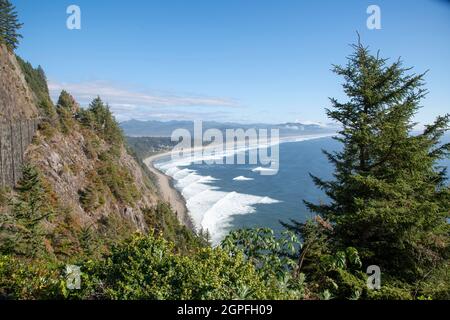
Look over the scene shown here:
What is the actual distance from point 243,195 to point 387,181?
72898 millimetres

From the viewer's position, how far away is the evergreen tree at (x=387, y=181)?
1016 cm

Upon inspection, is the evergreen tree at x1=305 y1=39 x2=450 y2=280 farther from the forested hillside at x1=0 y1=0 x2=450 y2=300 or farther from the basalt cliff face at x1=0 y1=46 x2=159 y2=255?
the basalt cliff face at x1=0 y1=46 x2=159 y2=255

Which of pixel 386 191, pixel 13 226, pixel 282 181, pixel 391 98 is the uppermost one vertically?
pixel 391 98

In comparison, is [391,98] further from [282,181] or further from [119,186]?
[282,181]

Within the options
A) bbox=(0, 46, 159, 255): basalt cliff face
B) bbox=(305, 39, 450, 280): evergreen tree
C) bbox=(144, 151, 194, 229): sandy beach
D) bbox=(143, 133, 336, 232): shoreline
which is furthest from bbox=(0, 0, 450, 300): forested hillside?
bbox=(144, 151, 194, 229): sandy beach

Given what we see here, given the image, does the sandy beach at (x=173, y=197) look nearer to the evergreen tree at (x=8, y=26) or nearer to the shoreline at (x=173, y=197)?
the shoreline at (x=173, y=197)

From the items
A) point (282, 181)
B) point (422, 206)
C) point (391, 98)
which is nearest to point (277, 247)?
point (422, 206)

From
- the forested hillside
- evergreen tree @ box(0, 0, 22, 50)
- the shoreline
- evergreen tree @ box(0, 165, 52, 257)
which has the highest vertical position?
evergreen tree @ box(0, 0, 22, 50)

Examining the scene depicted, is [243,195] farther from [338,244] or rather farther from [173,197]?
[338,244]

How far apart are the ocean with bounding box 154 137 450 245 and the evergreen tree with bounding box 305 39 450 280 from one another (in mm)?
28904

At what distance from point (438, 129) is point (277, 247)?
8.69 meters

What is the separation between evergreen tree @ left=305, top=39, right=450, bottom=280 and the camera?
33.3 feet

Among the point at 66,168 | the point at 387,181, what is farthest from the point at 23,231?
the point at 66,168

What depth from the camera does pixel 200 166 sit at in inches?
5453
